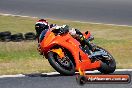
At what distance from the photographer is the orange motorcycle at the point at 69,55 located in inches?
457

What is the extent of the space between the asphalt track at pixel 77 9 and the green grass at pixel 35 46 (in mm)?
1070

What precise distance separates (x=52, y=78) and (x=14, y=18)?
11.9 metres

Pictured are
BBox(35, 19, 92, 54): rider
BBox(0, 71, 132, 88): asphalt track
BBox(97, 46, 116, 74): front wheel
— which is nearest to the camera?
BBox(0, 71, 132, 88): asphalt track

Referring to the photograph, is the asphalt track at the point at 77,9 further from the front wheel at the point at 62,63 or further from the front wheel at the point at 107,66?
the front wheel at the point at 62,63

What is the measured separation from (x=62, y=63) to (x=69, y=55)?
374 millimetres

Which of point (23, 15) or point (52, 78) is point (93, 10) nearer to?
point (23, 15)

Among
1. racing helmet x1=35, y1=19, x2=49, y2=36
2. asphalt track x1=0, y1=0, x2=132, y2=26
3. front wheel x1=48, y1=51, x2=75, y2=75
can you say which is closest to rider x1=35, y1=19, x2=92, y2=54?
racing helmet x1=35, y1=19, x2=49, y2=36

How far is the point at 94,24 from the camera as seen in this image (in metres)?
22.3

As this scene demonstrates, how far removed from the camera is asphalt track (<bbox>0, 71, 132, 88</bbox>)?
35.6 ft

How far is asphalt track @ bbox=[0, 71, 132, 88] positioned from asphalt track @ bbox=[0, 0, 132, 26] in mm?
11348

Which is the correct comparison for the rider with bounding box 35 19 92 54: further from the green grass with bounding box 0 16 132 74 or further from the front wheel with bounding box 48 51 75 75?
the green grass with bounding box 0 16 132 74

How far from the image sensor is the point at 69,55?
39.0ft

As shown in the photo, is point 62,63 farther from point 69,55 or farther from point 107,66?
point 107,66

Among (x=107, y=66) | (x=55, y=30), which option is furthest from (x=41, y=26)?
(x=107, y=66)
